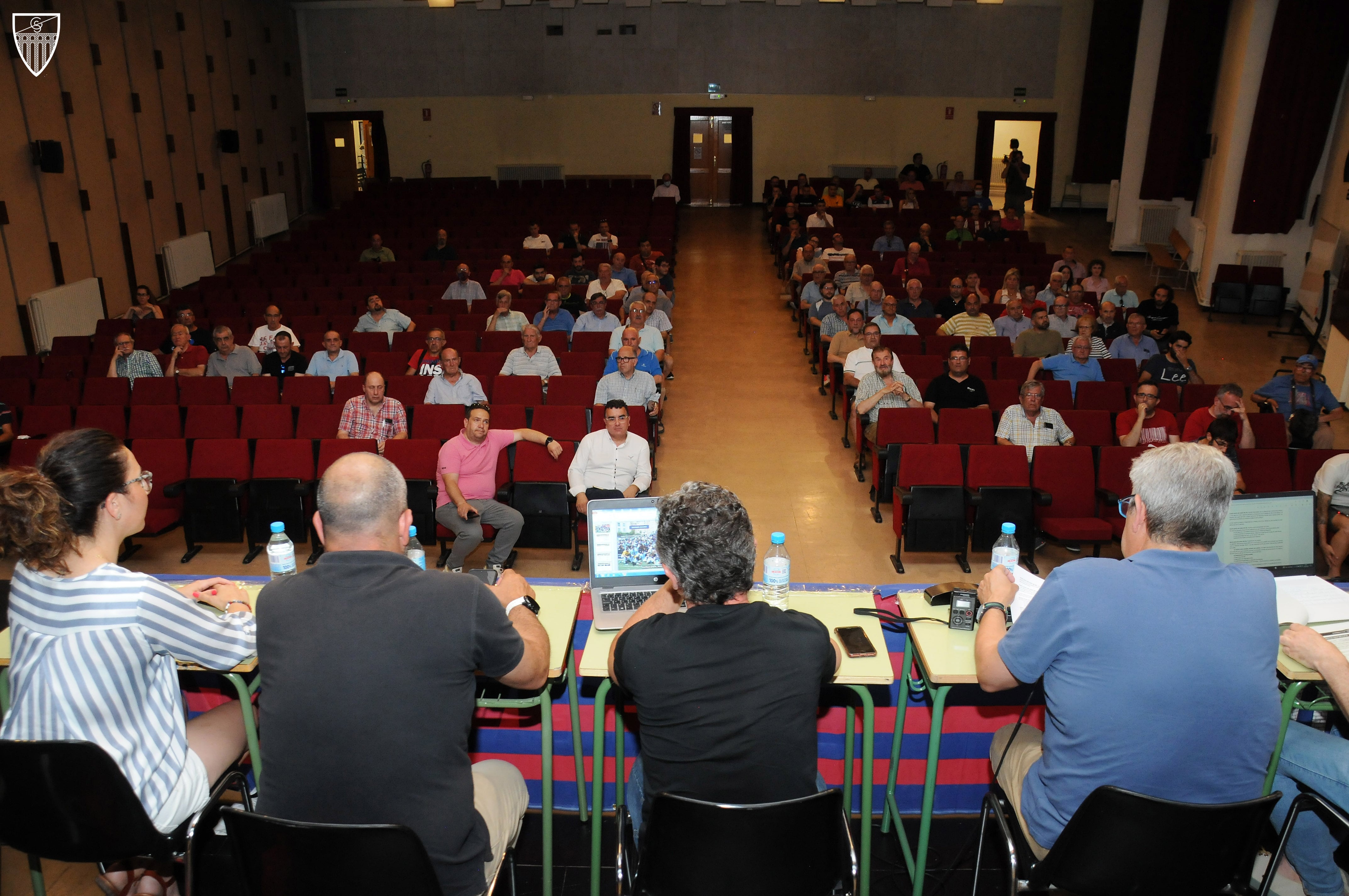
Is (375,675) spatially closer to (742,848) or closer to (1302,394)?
(742,848)

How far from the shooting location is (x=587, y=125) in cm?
1927

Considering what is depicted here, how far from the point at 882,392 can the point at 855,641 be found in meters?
3.89

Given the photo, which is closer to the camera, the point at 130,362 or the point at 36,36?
the point at 130,362

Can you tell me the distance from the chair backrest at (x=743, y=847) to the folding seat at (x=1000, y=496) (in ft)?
12.2

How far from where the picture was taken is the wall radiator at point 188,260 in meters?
12.3

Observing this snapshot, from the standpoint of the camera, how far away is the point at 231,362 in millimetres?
7258

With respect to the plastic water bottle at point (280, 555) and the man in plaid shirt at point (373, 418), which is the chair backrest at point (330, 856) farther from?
the man in plaid shirt at point (373, 418)

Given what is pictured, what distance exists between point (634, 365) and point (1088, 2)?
16.5 metres

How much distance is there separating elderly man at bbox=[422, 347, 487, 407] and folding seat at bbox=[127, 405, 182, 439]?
167 cm

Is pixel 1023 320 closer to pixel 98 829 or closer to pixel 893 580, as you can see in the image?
pixel 893 580

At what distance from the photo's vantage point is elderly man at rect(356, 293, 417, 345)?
8469 millimetres

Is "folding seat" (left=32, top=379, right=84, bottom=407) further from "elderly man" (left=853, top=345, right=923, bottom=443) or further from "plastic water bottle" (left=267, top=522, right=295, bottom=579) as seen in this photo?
"elderly man" (left=853, top=345, right=923, bottom=443)

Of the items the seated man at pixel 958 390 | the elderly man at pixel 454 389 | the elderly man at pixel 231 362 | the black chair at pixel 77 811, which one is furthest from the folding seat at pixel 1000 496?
the elderly man at pixel 231 362

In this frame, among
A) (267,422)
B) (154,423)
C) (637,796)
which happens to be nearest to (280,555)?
(637,796)
